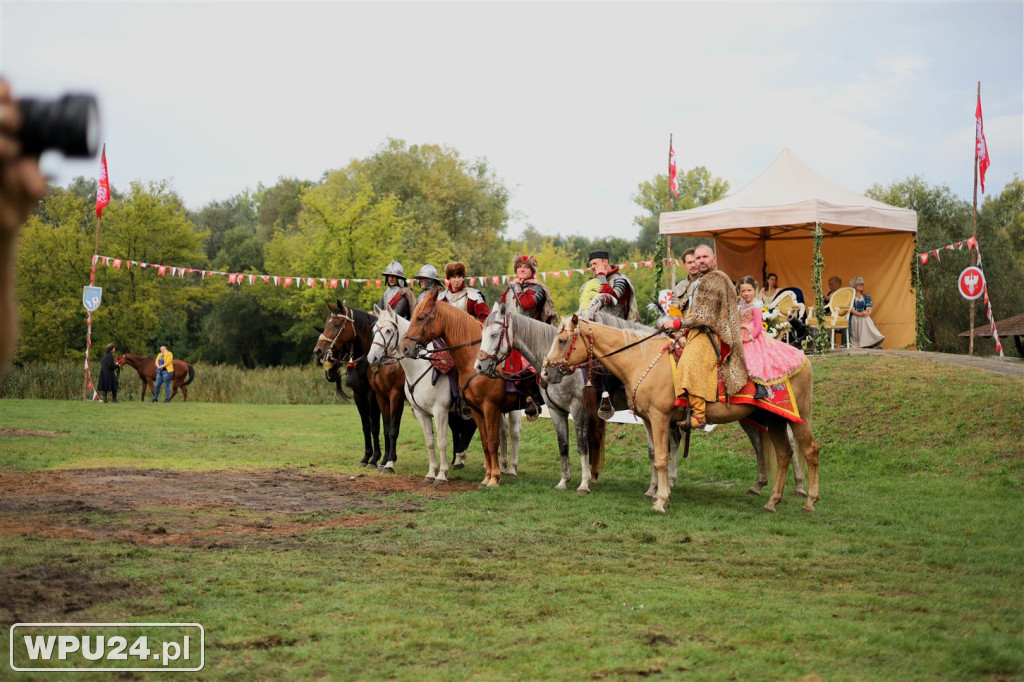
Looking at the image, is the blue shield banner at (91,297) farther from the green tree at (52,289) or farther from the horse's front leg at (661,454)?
the horse's front leg at (661,454)

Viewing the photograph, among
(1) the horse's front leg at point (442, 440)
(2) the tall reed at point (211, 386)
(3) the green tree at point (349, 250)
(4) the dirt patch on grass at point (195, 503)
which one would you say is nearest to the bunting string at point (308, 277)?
(3) the green tree at point (349, 250)

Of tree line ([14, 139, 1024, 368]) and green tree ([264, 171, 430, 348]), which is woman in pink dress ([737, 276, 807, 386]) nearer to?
tree line ([14, 139, 1024, 368])

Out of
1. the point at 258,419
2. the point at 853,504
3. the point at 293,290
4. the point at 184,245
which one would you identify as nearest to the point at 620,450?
the point at 853,504

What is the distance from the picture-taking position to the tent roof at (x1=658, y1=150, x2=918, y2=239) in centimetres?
1666

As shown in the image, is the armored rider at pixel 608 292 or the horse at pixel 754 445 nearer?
the horse at pixel 754 445

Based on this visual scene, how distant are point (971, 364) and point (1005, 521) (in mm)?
7375

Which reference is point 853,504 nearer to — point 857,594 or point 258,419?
point 857,594

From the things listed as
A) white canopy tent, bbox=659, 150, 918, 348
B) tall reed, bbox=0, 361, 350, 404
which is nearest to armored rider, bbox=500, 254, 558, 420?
white canopy tent, bbox=659, 150, 918, 348

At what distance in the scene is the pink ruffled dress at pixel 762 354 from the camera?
905cm

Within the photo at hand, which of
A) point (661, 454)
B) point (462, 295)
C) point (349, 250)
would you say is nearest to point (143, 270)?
point (349, 250)

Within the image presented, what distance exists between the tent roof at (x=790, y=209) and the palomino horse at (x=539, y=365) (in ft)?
26.7

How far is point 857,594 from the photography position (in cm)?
580

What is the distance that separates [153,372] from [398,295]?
18852 millimetres

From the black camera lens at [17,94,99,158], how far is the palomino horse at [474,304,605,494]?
26.6 feet
